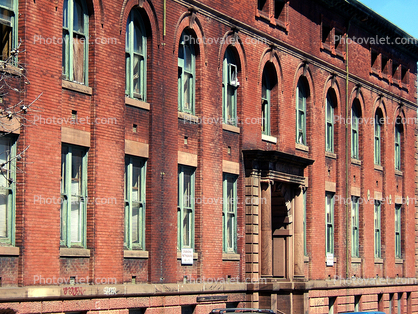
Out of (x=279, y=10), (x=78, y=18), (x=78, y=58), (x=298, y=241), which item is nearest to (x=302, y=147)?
(x=298, y=241)

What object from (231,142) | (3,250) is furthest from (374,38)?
(3,250)

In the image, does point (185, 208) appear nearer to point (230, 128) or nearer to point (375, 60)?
point (230, 128)

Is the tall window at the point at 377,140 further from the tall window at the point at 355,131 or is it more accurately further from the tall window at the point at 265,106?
the tall window at the point at 265,106

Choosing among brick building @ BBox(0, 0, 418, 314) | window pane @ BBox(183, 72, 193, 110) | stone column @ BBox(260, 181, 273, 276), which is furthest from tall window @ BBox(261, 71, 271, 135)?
window pane @ BBox(183, 72, 193, 110)

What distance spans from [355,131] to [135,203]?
1719cm

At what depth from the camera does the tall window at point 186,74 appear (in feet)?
82.7

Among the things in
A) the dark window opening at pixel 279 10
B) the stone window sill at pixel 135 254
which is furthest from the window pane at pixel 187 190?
the dark window opening at pixel 279 10

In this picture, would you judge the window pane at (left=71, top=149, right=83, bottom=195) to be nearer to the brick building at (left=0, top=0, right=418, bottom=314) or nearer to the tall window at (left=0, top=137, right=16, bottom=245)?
the brick building at (left=0, top=0, right=418, bottom=314)

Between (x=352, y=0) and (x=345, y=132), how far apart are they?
569 cm

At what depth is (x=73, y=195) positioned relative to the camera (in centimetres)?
2052

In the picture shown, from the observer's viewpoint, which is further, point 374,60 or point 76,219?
point 374,60

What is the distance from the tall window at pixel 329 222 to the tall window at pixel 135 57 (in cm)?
1353

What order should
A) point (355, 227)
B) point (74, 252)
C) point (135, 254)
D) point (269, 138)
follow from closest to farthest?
point (74, 252) → point (135, 254) → point (269, 138) → point (355, 227)

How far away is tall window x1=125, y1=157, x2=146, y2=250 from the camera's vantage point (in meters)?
22.5
